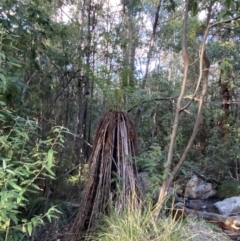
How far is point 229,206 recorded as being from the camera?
6449 millimetres

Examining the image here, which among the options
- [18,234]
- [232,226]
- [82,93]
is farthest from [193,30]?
[18,234]

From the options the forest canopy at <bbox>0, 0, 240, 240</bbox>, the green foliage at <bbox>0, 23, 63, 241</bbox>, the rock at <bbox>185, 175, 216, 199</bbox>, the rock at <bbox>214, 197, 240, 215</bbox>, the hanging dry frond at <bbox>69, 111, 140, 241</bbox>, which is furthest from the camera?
the rock at <bbox>185, 175, 216, 199</bbox>

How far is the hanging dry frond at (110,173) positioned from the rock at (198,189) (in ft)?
17.2

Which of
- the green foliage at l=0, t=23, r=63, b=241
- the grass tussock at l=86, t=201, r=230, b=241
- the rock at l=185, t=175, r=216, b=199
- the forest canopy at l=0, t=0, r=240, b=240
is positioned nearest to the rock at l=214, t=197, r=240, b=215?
the forest canopy at l=0, t=0, r=240, b=240

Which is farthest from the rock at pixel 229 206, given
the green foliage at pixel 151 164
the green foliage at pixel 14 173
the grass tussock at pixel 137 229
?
the green foliage at pixel 14 173

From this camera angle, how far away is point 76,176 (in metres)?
4.87

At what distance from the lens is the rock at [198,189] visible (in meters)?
7.84

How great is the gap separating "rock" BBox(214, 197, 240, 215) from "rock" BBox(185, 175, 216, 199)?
3.67ft

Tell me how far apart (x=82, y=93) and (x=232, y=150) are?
449cm

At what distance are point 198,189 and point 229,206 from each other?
4.91 feet

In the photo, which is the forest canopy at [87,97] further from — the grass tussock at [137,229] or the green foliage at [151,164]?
the grass tussock at [137,229]

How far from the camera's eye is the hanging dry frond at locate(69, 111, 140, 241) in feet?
9.05

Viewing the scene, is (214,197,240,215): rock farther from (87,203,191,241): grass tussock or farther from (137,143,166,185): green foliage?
(87,203,191,241): grass tussock

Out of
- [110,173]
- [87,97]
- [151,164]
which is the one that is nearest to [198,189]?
[87,97]
